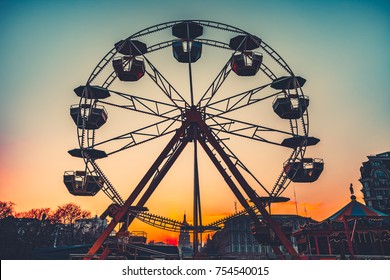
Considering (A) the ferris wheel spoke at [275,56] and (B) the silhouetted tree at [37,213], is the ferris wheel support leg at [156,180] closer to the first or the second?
(A) the ferris wheel spoke at [275,56]

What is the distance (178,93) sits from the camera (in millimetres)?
17266

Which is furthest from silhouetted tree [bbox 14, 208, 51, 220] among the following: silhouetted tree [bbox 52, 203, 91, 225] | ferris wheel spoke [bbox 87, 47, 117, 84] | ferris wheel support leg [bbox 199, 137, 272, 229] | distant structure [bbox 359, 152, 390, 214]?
distant structure [bbox 359, 152, 390, 214]

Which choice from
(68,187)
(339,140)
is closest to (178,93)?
(68,187)

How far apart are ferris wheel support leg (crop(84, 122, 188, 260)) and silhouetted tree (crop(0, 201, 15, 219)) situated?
1537 inches

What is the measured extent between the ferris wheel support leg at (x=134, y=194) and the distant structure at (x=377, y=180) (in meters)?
36.0

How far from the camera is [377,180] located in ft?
138

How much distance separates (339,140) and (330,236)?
20.6 feet

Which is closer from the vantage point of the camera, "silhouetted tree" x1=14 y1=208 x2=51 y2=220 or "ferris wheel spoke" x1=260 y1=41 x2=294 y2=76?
"ferris wheel spoke" x1=260 y1=41 x2=294 y2=76

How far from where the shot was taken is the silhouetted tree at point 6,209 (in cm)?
4478

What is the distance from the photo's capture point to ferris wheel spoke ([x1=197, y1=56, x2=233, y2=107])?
17328mm

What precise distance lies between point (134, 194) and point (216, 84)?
7782mm

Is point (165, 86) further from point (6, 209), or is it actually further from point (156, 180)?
point (6, 209)

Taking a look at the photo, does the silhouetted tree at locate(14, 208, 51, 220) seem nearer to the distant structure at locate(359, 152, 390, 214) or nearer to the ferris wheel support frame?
the ferris wheel support frame
